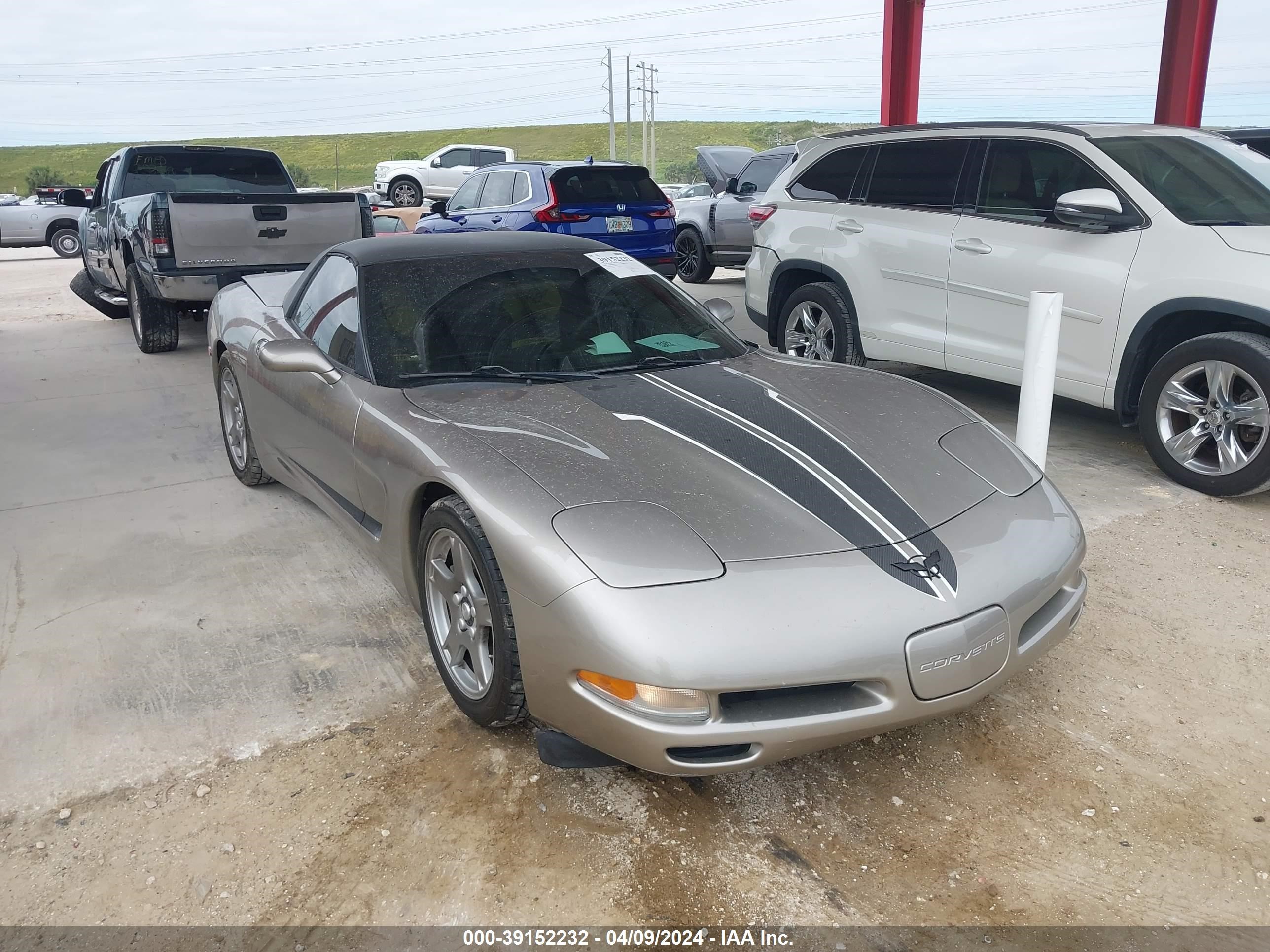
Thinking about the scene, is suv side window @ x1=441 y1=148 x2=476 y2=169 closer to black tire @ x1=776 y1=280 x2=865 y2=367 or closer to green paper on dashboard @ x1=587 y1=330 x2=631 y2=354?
black tire @ x1=776 y1=280 x2=865 y2=367

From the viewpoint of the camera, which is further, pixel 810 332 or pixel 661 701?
pixel 810 332

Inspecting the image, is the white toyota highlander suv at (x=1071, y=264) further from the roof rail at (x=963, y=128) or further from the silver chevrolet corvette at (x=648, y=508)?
the silver chevrolet corvette at (x=648, y=508)

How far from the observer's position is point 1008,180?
5.94m

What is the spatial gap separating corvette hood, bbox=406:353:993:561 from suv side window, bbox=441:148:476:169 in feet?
83.9

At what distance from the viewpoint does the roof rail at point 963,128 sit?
18.9 feet

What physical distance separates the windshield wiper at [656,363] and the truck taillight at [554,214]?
790 cm

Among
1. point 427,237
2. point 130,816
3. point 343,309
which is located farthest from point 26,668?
point 427,237

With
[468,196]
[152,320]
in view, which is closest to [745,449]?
[152,320]

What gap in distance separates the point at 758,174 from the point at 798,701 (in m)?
11.4

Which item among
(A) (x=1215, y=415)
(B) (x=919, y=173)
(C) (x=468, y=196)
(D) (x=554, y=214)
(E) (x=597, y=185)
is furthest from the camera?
(C) (x=468, y=196)

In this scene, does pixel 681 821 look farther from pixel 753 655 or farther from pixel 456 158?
pixel 456 158

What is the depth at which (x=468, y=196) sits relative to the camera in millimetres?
13367

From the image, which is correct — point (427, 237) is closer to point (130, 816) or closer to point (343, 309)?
point (343, 309)

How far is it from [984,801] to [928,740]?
302 millimetres
